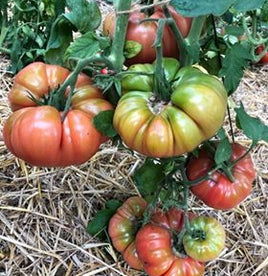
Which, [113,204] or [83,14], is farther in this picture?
[113,204]

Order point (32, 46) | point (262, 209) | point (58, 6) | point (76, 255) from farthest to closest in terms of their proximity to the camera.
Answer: point (32, 46), point (262, 209), point (76, 255), point (58, 6)

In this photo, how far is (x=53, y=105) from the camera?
2.85ft

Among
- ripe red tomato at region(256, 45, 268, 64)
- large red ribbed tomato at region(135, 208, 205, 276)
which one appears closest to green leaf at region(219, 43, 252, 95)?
large red ribbed tomato at region(135, 208, 205, 276)

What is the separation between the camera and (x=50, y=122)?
814 millimetres

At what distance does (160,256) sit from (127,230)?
126 mm

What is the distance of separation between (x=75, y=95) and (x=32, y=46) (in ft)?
3.36

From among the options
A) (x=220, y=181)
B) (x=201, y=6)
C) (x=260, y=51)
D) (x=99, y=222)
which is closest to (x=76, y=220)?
(x=99, y=222)

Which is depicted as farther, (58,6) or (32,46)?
(32,46)

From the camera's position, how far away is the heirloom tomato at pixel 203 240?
1.10 metres

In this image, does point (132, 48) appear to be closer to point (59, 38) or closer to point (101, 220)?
point (59, 38)

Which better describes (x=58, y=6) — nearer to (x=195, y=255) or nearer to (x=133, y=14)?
(x=133, y=14)

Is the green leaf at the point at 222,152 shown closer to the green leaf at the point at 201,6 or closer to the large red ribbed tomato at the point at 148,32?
the large red ribbed tomato at the point at 148,32

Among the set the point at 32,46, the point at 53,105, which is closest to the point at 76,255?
the point at 53,105

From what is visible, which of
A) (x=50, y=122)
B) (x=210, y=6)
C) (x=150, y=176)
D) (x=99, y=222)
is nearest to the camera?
(x=210, y=6)
